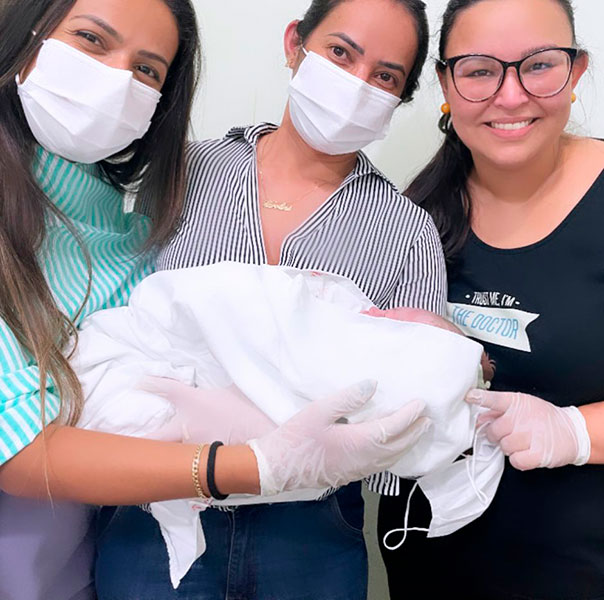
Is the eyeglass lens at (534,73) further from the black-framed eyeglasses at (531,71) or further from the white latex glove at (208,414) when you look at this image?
the white latex glove at (208,414)

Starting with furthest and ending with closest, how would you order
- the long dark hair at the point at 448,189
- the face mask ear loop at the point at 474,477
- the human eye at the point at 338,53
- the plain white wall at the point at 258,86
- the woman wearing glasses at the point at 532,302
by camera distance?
the plain white wall at the point at 258,86
the long dark hair at the point at 448,189
the human eye at the point at 338,53
the woman wearing glasses at the point at 532,302
the face mask ear loop at the point at 474,477

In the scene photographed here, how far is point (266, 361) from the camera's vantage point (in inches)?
43.9

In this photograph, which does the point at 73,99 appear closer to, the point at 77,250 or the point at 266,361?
the point at 77,250

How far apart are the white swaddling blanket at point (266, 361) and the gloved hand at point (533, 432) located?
4.8 inches

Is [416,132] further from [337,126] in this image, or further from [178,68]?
[178,68]

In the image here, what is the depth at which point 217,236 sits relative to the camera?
141 centimetres

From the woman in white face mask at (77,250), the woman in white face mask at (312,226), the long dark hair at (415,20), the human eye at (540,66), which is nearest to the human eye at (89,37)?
the woman in white face mask at (77,250)

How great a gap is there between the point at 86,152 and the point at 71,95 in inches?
4.8

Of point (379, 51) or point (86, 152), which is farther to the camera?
point (379, 51)

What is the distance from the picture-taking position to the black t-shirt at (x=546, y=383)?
52.9 inches

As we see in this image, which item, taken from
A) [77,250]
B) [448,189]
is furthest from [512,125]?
[77,250]

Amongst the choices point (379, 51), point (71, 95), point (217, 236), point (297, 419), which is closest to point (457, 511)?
point (297, 419)

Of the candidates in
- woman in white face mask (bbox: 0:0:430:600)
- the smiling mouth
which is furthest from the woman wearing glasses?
woman in white face mask (bbox: 0:0:430:600)

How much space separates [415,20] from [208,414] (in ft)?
3.36
